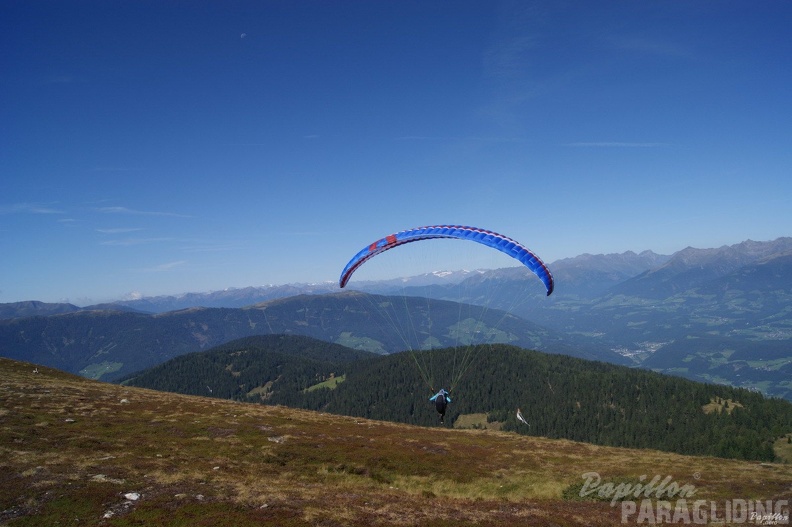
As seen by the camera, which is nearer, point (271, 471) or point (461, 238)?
point (271, 471)

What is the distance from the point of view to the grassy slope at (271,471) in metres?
Answer: 17.0

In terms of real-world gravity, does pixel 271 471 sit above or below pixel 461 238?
below

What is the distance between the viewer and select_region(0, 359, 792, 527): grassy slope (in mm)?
16953

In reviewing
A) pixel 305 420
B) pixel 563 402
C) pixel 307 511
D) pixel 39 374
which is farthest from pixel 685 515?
pixel 563 402

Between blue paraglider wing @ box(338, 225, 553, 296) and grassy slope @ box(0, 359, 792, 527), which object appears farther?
blue paraglider wing @ box(338, 225, 553, 296)

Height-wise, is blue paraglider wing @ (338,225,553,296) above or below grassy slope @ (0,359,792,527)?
above

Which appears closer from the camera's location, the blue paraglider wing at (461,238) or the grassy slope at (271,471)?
the grassy slope at (271,471)

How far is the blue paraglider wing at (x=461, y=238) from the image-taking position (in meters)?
35.7

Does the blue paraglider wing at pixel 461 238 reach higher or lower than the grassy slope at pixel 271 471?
higher

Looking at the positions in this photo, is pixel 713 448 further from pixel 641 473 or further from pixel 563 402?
pixel 641 473

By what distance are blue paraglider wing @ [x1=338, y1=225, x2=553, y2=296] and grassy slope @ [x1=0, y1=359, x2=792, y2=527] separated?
16363 millimetres

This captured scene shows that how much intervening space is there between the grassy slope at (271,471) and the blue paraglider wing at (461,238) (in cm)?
1636

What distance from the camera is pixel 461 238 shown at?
1484 inches

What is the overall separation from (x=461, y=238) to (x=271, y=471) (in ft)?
80.4
